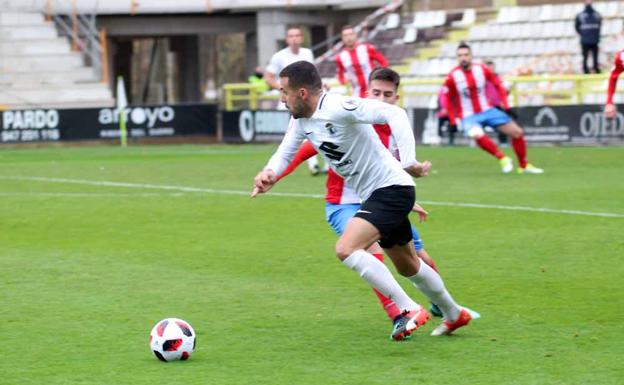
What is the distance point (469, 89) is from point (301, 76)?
12.0m

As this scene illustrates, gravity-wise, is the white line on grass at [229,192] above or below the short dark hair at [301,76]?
below

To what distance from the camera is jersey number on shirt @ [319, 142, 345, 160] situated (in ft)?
24.2

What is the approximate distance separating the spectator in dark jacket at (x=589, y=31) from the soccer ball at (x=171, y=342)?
75.8 ft

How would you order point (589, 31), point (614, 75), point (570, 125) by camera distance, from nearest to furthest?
point (614, 75), point (570, 125), point (589, 31)

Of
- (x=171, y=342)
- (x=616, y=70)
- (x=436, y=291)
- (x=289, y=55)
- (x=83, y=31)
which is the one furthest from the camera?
(x=83, y=31)

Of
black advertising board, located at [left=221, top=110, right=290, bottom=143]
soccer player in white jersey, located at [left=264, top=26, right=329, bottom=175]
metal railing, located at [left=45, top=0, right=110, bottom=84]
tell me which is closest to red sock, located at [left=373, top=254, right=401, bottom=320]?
soccer player in white jersey, located at [left=264, top=26, right=329, bottom=175]

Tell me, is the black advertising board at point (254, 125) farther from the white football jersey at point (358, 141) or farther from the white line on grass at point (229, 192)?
the white football jersey at point (358, 141)

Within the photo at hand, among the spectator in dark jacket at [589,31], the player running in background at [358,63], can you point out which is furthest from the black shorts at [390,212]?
the spectator in dark jacket at [589,31]

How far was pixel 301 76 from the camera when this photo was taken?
723 cm

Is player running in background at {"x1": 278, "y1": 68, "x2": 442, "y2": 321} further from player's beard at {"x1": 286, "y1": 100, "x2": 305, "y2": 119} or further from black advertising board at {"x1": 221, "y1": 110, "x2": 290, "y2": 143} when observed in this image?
black advertising board at {"x1": 221, "y1": 110, "x2": 290, "y2": 143}

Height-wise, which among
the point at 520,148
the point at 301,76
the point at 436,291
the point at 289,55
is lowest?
the point at 520,148

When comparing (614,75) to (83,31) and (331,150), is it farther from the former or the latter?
(83,31)

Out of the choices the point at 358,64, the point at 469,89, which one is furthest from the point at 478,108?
the point at 358,64

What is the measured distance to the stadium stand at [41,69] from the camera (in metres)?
33.8
